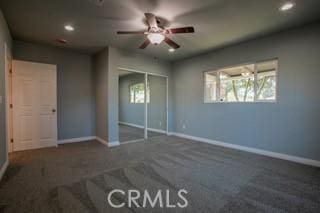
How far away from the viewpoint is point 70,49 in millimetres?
4668

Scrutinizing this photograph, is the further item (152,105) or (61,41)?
(152,105)

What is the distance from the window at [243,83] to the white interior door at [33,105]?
4444mm

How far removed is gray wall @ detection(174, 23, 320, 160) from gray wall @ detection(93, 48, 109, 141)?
2.93 meters

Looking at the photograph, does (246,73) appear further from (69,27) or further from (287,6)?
(69,27)

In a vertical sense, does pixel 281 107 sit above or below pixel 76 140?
above

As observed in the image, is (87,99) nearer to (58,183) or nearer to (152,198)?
(58,183)

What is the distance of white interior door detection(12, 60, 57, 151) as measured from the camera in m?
3.89

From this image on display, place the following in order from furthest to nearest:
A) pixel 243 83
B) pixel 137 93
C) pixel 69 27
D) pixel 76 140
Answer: pixel 137 93, pixel 76 140, pixel 243 83, pixel 69 27

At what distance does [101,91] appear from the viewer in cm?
482

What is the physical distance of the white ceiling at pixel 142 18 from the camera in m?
2.52

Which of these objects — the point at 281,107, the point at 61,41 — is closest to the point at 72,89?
the point at 61,41

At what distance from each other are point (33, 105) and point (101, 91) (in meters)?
1.69

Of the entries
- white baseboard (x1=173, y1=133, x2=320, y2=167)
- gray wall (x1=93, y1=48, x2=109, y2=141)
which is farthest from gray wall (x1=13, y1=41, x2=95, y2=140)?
white baseboard (x1=173, y1=133, x2=320, y2=167)

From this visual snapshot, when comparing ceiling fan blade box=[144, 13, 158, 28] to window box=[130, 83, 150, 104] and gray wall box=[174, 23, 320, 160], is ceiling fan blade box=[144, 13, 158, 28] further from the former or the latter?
window box=[130, 83, 150, 104]
